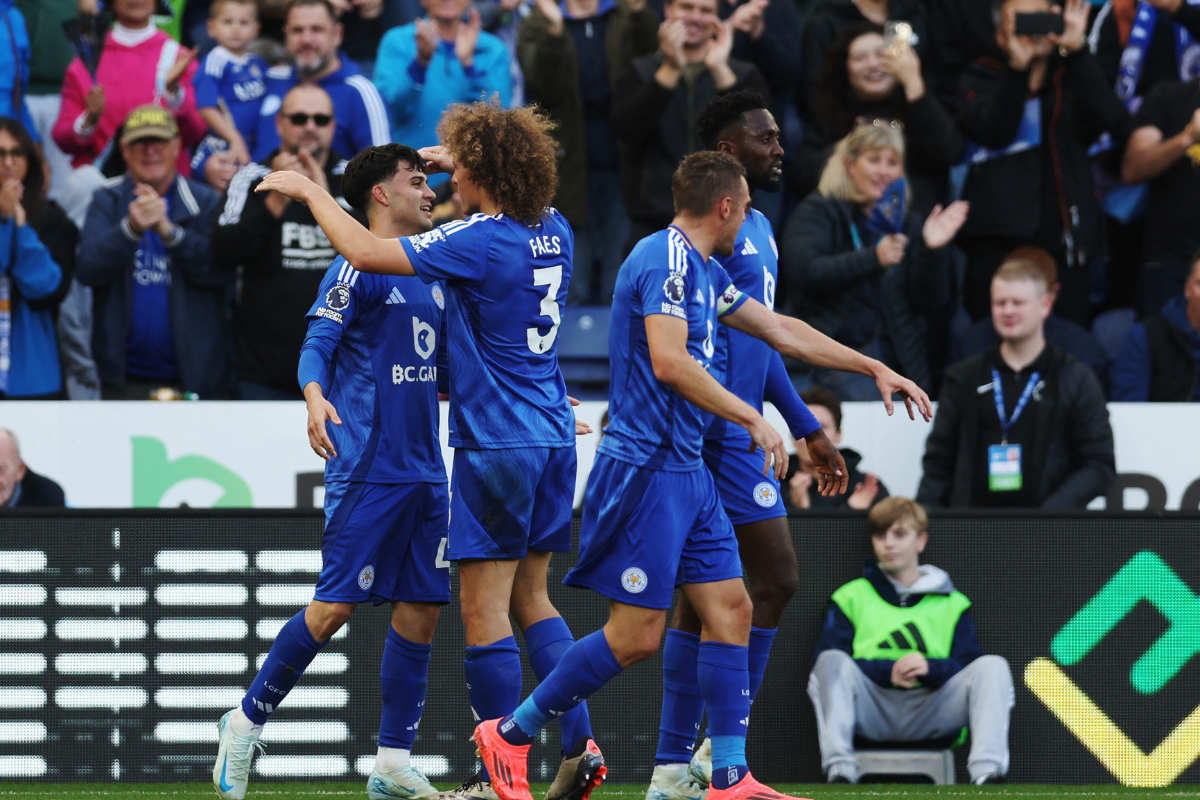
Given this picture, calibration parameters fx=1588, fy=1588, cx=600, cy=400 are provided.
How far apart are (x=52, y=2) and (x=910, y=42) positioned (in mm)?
5649

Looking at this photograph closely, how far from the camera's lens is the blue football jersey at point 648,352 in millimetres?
5156

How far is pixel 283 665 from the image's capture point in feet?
19.1

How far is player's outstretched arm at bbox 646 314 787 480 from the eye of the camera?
4898mm

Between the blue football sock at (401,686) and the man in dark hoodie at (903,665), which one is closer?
the blue football sock at (401,686)

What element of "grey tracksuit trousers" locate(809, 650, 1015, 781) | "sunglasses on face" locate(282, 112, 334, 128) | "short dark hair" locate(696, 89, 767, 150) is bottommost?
"grey tracksuit trousers" locate(809, 650, 1015, 781)

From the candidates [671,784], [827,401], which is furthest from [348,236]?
[827,401]

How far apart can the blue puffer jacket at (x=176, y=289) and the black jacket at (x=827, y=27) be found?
385 cm

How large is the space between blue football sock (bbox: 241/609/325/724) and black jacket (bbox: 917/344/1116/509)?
12.0ft

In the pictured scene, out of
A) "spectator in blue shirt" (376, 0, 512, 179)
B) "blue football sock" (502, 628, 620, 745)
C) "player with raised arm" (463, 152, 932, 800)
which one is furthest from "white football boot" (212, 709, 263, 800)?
"spectator in blue shirt" (376, 0, 512, 179)

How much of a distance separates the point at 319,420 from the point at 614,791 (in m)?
2.37

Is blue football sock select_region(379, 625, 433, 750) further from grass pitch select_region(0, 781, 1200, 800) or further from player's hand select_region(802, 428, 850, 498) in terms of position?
player's hand select_region(802, 428, 850, 498)

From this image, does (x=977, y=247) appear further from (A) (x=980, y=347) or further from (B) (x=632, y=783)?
(B) (x=632, y=783)

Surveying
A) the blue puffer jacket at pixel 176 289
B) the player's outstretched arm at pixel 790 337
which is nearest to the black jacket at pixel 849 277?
the blue puffer jacket at pixel 176 289

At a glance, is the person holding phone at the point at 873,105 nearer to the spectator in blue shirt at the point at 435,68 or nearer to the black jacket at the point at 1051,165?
the black jacket at the point at 1051,165
